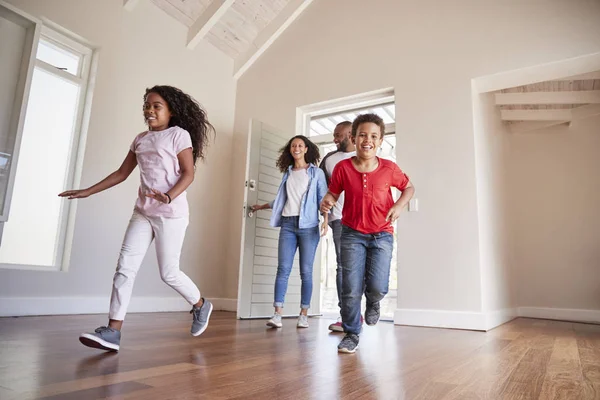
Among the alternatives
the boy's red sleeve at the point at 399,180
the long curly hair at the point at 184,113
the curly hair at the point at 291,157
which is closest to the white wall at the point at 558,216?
the curly hair at the point at 291,157

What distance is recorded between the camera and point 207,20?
13.4ft

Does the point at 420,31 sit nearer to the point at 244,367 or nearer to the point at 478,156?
the point at 478,156

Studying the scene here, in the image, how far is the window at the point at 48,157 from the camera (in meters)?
2.98

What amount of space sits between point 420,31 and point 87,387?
145 inches

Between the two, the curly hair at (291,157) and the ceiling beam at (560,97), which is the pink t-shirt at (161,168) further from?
the ceiling beam at (560,97)

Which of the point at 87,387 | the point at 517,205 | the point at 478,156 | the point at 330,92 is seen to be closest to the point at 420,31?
the point at 330,92

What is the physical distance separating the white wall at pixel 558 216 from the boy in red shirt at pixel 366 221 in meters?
3.59

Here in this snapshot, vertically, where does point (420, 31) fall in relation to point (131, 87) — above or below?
above

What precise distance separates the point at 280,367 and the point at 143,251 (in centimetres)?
79

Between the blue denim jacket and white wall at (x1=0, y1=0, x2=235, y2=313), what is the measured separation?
1408 millimetres

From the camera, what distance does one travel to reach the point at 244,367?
1.40 m

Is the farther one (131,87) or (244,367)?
(131,87)

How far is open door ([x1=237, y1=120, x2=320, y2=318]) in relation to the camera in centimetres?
348

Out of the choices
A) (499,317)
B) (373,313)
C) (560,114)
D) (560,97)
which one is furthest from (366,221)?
(560,114)
